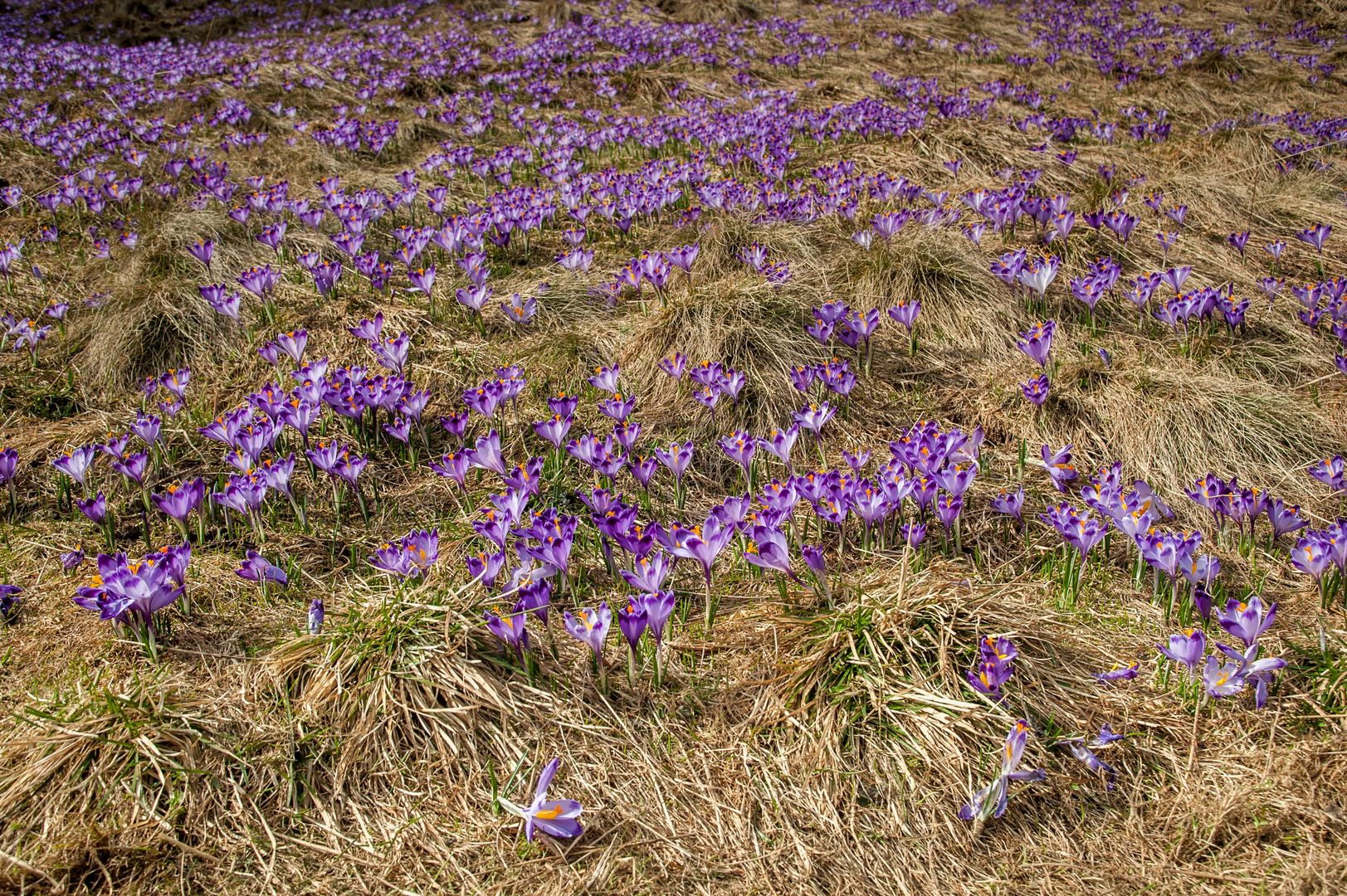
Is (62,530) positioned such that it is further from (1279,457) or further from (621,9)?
(621,9)

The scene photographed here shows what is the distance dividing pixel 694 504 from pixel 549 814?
6.13 feet

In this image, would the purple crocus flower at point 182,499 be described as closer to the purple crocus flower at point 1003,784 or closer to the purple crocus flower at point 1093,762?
the purple crocus flower at point 1003,784

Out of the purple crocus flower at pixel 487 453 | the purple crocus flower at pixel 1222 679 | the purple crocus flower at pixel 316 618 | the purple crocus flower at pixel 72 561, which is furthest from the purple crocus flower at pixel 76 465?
the purple crocus flower at pixel 1222 679

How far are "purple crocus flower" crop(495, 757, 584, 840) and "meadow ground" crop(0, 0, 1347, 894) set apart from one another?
84 mm

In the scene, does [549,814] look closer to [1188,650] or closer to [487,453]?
[487,453]

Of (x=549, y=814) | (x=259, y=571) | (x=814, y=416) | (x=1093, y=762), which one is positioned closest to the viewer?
(x=549, y=814)

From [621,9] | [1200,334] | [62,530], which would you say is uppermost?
[621,9]

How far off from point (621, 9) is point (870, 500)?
15.0m

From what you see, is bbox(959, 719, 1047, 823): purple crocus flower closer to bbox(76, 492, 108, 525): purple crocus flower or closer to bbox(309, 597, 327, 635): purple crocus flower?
bbox(309, 597, 327, 635): purple crocus flower

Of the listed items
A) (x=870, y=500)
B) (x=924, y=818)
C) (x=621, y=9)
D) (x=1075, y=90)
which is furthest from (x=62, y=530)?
(x=621, y=9)

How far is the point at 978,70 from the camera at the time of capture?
38.2 feet

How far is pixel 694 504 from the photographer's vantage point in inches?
153

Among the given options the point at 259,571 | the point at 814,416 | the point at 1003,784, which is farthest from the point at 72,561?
the point at 1003,784

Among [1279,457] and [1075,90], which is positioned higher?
[1075,90]
